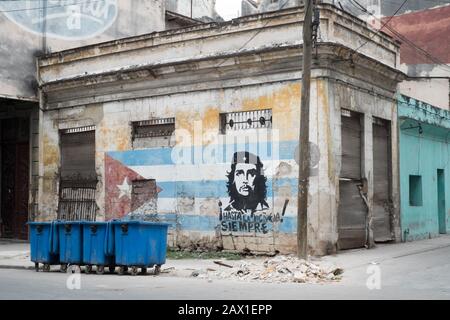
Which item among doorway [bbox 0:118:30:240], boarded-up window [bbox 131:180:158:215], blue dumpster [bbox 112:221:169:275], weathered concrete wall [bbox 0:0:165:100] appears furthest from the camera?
doorway [bbox 0:118:30:240]

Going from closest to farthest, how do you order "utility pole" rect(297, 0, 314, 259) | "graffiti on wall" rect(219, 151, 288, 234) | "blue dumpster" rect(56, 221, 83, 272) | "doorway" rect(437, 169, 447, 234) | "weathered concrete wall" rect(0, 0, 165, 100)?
1. "utility pole" rect(297, 0, 314, 259)
2. "blue dumpster" rect(56, 221, 83, 272)
3. "graffiti on wall" rect(219, 151, 288, 234)
4. "weathered concrete wall" rect(0, 0, 165, 100)
5. "doorway" rect(437, 169, 447, 234)

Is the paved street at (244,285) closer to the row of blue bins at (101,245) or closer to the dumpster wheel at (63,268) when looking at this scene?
the dumpster wheel at (63,268)

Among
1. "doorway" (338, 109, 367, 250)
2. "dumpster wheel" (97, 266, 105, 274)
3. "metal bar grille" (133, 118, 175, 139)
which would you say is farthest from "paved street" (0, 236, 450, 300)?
"metal bar grille" (133, 118, 175, 139)

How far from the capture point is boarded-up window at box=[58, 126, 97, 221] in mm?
20750

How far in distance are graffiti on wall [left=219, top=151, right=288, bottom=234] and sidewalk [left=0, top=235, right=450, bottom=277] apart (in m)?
1.09

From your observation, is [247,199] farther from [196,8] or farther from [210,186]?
[196,8]

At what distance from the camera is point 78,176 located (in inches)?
832

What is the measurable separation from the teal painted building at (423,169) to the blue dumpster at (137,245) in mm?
10016

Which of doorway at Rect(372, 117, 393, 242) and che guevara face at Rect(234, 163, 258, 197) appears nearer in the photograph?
che guevara face at Rect(234, 163, 258, 197)

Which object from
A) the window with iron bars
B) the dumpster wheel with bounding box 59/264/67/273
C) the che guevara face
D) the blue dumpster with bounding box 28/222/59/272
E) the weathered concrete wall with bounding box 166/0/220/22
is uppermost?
the weathered concrete wall with bounding box 166/0/220/22

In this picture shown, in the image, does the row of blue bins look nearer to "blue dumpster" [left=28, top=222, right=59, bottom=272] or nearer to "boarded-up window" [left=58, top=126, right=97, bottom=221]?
"blue dumpster" [left=28, top=222, right=59, bottom=272]

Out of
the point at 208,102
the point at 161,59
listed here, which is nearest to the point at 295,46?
the point at 208,102

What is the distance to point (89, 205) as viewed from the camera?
2073 centimetres
